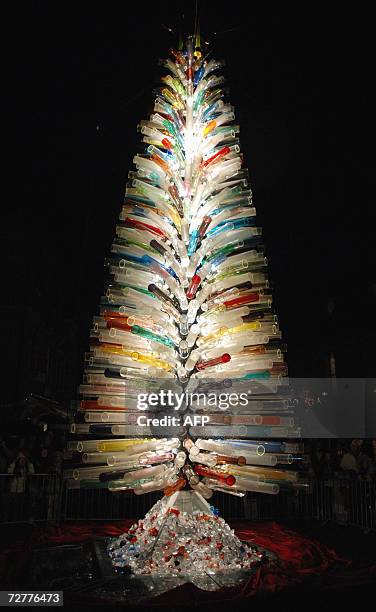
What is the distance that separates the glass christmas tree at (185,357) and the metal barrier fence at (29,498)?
136 inches

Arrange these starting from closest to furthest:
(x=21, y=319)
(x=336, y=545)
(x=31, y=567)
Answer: (x=31, y=567)
(x=336, y=545)
(x=21, y=319)

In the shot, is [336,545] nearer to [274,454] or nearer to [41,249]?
[274,454]

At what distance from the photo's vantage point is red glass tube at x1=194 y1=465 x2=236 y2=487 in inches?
147

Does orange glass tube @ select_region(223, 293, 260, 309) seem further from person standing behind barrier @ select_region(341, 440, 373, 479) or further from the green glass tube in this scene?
person standing behind barrier @ select_region(341, 440, 373, 479)

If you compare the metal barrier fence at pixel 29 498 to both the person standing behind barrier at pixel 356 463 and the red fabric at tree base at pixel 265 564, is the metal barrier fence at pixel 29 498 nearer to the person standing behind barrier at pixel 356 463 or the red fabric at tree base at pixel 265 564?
the red fabric at tree base at pixel 265 564

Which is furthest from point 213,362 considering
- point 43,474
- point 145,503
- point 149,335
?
point 145,503

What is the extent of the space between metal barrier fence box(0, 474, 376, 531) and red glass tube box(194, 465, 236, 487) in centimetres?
357

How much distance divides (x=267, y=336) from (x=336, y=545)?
8.62ft

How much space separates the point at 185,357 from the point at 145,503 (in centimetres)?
461

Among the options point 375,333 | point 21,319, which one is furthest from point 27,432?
point 375,333

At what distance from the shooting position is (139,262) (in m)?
4.46

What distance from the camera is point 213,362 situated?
4152 millimetres

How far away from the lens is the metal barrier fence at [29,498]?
7.23 metres

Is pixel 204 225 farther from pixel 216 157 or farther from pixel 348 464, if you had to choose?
pixel 348 464
